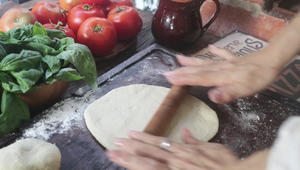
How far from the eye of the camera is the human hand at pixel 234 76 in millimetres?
726

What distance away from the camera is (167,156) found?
2.05 ft

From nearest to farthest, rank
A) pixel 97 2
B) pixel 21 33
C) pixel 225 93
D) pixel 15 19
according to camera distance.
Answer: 1. pixel 225 93
2. pixel 21 33
3. pixel 15 19
4. pixel 97 2

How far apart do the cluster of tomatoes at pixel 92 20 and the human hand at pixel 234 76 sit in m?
0.45

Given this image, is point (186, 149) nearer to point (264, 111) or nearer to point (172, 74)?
point (172, 74)

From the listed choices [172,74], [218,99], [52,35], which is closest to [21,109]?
[52,35]

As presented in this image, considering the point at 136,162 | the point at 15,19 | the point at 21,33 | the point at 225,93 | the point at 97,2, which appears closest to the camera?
the point at 136,162

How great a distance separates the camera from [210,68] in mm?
826

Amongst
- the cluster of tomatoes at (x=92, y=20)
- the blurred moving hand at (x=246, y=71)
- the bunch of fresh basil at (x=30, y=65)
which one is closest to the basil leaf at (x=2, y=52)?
the bunch of fresh basil at (x=30, y=65)

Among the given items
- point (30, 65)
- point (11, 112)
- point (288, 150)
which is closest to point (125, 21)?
point (30, 65)

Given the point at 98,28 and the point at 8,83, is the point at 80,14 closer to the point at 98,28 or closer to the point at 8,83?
the point at 98,28

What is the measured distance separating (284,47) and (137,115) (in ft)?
1.54

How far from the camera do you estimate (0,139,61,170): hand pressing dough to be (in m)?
0.65

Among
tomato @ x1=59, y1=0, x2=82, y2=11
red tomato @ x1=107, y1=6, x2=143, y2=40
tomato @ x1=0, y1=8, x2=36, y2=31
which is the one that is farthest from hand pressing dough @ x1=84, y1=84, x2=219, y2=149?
tomato @ x1=59, y1=0, x2=82, y2=11

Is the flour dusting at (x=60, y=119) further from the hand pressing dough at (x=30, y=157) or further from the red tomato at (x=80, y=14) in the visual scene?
the red tomato at (x=80, y=14)
